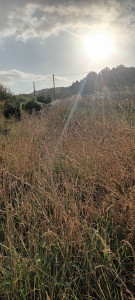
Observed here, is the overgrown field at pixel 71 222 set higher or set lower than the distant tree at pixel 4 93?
lower

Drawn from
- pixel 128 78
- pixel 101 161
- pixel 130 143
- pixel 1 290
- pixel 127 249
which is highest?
pixel 128 78

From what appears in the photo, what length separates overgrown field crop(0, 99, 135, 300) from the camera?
119cm

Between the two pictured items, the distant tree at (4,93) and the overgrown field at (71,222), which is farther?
the distant tree at (4,93)

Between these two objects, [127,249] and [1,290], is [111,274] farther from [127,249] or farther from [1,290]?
[1,290]

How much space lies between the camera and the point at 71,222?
1.31m

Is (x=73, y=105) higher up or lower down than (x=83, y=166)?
higher up

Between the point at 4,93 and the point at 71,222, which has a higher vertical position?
→ the point at 4,93

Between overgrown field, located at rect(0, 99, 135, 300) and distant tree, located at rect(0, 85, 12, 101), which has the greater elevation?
distant tree, located at rect(0, 85, 12, 101)

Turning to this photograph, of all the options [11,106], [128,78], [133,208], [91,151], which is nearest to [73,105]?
[11,106]

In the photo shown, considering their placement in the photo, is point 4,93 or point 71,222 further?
point 4,93

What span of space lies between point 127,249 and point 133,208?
0.28m

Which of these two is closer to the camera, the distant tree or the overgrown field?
the overgrown field

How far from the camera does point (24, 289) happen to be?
1212mm

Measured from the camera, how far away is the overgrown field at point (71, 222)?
3.91 feet
